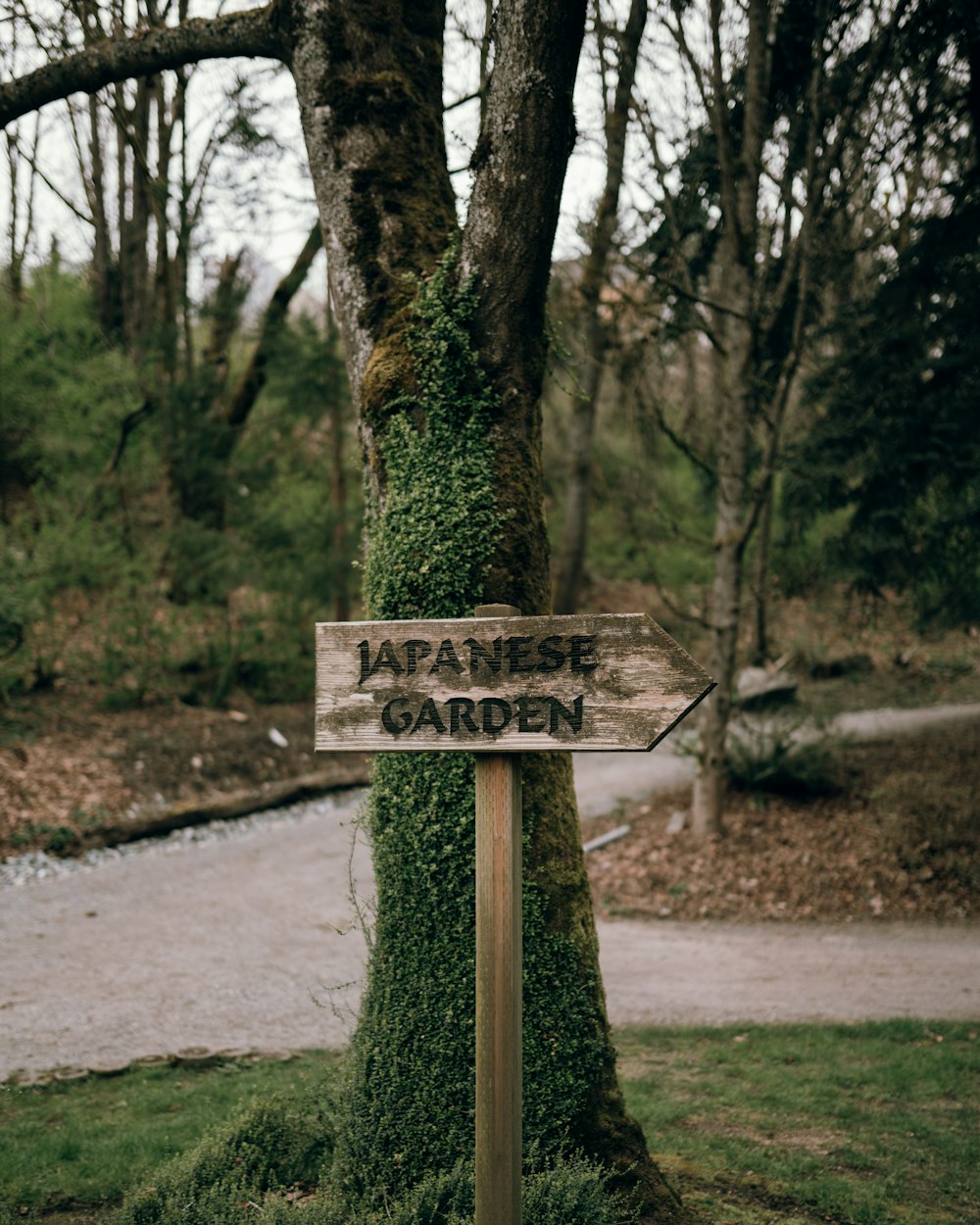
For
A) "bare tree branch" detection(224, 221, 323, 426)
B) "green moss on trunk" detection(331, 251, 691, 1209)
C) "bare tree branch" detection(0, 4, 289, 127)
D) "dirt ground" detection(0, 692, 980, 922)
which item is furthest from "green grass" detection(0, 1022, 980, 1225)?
"bare tree branch" detection(224, 221, 323, 426)

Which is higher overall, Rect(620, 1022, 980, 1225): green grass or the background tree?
the background tree

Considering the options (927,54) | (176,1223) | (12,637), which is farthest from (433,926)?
(12,637)

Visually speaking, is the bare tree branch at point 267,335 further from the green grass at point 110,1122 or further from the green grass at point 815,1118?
the green grass at point 815,1118

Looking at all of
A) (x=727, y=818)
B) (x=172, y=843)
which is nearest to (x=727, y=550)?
(x=727, y=818)

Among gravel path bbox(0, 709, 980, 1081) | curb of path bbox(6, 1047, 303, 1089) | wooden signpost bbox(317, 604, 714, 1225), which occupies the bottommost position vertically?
gravel path bbox(0, 709, 980, 1081)

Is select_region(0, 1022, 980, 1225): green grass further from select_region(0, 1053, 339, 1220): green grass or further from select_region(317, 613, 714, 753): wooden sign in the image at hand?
select_region(317, 613, 714, 753): wooden sign

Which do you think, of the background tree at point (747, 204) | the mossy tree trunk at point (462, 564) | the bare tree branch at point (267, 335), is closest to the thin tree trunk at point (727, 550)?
the background tree at point (747, 204)

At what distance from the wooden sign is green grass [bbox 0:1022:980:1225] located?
1.98 metres

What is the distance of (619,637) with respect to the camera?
2578 millimetres

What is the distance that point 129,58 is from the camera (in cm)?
435

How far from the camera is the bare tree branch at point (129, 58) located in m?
4.22

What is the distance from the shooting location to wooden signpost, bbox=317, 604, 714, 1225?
8.37 feet

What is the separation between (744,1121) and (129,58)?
5.53 m

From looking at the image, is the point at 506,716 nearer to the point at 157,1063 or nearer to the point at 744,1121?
the point at 744,1121
